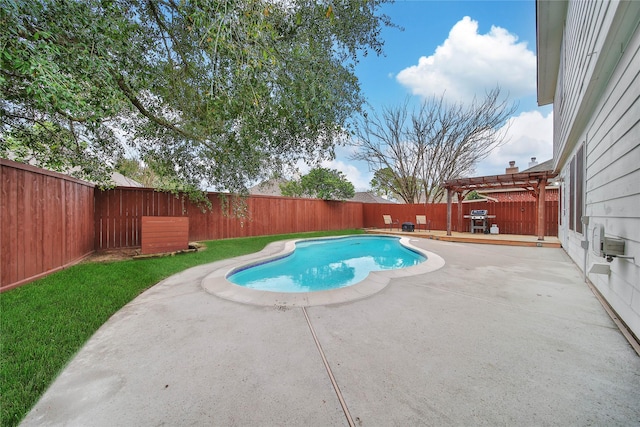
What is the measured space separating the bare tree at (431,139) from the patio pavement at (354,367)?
11.7 metres

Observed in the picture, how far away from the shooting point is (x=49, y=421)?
122cm

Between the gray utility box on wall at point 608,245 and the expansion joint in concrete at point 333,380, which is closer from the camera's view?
the expansion joint in concrete at point 333,380

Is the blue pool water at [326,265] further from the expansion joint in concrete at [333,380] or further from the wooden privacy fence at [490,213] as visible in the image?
the wooden privacy fence at [490,213]

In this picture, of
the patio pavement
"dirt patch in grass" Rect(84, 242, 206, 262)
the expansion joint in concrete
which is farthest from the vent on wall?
"dirt patch in grass" Rect(84, 242, 206, 262)

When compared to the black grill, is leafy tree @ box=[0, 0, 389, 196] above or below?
above

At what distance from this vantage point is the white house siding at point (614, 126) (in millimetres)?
1957

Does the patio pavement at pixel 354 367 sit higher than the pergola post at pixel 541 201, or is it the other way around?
Answer: the pergola post at pixel 541 201

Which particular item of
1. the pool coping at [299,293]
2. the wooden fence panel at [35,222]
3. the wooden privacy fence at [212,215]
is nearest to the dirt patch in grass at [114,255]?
the wooden fence panel at [35,222]

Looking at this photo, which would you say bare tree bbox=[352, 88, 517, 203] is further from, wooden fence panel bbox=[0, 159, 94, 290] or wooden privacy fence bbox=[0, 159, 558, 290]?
wooden fence panel bbox=[0, 159, 94, 290]

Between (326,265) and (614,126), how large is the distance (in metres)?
5.27

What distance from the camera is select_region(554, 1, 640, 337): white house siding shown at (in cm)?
196

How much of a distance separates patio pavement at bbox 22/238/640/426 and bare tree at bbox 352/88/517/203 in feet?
38.4

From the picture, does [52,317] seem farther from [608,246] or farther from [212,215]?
[212,215]

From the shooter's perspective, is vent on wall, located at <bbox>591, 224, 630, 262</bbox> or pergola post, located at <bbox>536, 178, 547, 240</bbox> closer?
vent on wall, located at <bbox>591, 224, 630, 262</bbox>
